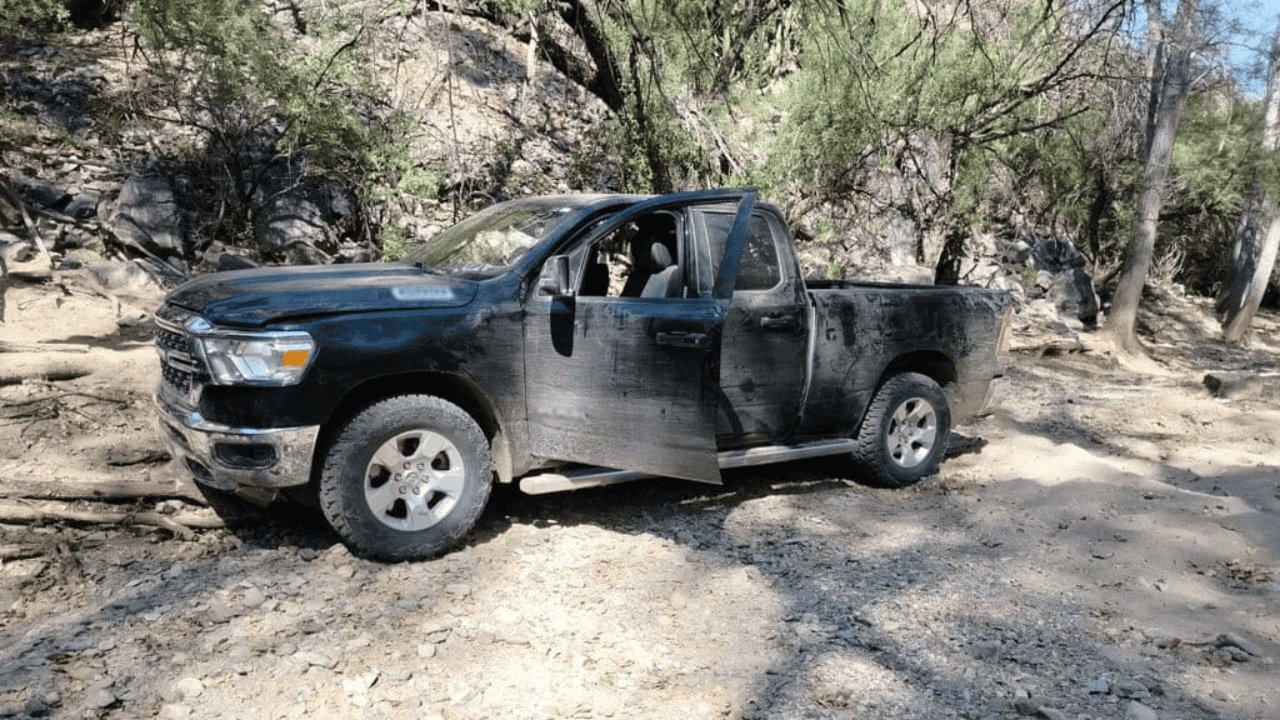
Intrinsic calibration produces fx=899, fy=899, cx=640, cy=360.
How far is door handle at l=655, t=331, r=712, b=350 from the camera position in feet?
15.3

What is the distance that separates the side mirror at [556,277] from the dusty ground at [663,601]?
1.38 metres

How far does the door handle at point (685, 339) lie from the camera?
15.3 feet

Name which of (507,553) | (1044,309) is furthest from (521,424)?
(1044,309)

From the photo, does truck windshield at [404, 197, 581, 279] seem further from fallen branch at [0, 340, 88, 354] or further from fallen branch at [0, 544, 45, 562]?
fallen branch at [0, 340, 88, 354]

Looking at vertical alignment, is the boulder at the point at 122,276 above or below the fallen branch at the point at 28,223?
below

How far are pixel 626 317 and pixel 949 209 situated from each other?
10.8 meters

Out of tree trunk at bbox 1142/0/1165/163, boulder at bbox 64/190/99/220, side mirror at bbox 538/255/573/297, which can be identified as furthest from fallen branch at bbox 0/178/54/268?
tree trunk at bbox 1142/0/1165/163

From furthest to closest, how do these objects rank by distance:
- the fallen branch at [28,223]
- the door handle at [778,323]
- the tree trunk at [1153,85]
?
the tree trunk at [1153,85] < the fallen branch at [28,223] < the door handle at [778,323]

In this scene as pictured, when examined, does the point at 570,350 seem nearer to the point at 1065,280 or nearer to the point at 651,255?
the point at 651,255

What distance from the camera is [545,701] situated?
3338 millimetres

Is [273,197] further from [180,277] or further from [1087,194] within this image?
[1087,194]

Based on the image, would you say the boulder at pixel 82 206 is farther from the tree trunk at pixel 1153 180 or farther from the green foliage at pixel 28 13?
the tree trunk at pixel 1153 180

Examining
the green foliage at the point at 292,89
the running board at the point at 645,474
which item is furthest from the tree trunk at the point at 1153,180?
the running board at the point at 645,474

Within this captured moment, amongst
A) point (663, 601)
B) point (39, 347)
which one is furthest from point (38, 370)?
point (663, 601)
